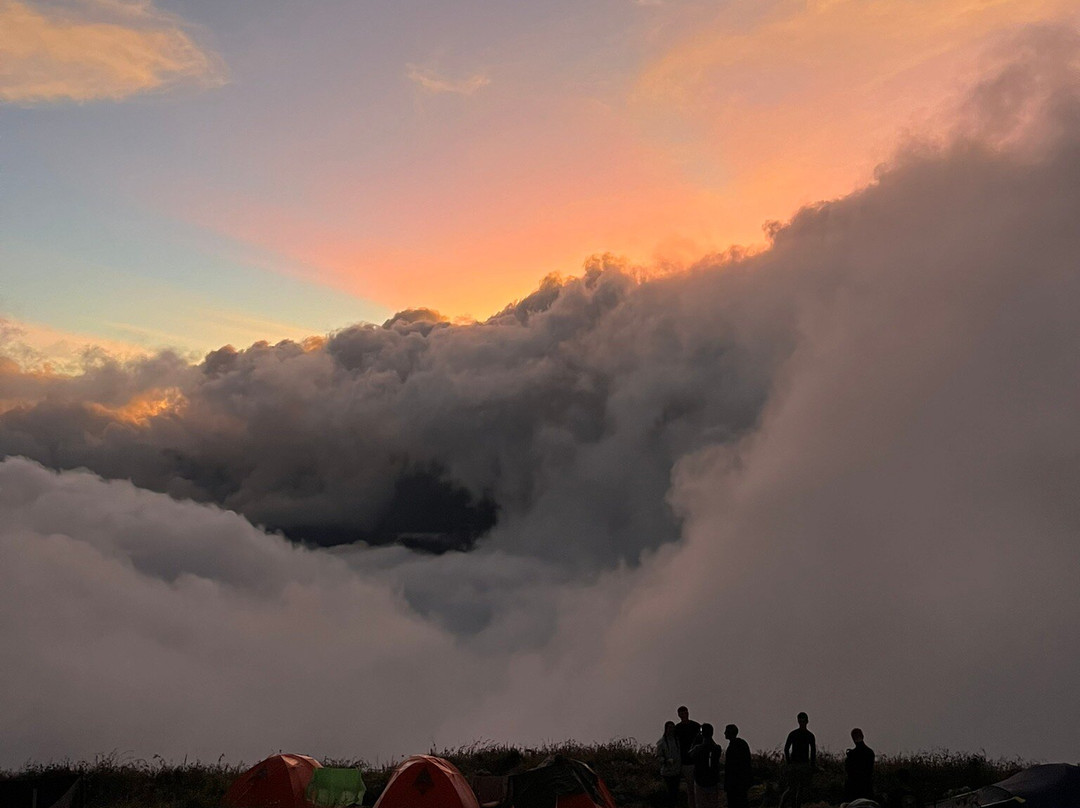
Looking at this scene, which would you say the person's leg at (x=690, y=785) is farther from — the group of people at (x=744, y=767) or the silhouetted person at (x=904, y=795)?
the silhouetted person at (x=904, y=795)

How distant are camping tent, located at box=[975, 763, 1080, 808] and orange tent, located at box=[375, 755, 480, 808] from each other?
12.5 metres

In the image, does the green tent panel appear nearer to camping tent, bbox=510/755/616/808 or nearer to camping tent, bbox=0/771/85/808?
camping tent, bbox=510/755/616/808

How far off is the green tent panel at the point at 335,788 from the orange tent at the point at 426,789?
3218mm

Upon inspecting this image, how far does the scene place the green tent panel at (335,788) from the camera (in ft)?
85.0

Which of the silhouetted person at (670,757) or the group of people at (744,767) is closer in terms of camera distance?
the group of people at (744,767)

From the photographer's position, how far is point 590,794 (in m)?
23.0

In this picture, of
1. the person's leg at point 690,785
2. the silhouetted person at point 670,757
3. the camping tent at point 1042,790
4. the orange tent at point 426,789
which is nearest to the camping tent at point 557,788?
the orange tent at point 426,789

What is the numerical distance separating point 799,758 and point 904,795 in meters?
3.35

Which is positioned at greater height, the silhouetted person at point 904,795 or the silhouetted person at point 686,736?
the silhouetted person at point 686,736

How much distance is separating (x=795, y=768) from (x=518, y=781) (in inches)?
269

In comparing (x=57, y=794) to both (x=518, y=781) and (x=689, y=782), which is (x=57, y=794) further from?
(x=689, y=782)

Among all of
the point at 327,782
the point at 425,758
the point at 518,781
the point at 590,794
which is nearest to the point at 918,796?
the point at 590,794

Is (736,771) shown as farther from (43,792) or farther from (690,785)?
(43,792)

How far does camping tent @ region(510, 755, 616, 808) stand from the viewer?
22781 mm
